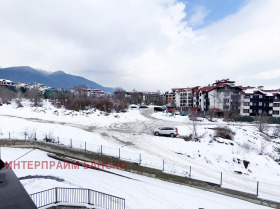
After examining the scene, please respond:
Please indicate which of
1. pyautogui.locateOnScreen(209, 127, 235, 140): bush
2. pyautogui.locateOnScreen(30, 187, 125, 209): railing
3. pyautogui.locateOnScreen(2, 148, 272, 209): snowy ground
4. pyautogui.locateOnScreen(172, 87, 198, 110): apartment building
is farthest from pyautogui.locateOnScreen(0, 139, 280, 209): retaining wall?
pyautogui.locateOnScreen(172, 87, 198, 110): apartment building

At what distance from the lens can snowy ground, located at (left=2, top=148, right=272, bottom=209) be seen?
30.5 ft

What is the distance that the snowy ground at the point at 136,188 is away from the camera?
30.5ft

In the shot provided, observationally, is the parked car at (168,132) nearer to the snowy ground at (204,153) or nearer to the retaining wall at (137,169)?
the snowy ground at (204,153)

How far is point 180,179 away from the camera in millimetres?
11672

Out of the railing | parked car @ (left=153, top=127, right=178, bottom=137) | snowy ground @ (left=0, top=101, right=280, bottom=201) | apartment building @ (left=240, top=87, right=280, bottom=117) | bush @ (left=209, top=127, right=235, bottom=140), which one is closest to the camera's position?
the railing

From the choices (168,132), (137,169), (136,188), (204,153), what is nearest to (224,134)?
(204,153)

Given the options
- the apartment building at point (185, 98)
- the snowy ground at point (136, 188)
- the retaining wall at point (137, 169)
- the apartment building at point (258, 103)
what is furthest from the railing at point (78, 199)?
the apartment building at point (185, 98)

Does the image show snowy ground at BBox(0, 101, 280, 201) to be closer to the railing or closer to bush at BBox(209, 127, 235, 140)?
bush at BBox(209, 127, 235, 140)

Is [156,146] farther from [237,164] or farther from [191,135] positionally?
[237,164]

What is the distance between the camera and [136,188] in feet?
34.9

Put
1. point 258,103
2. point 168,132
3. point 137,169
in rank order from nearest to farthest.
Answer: point 137,169 < point 168,132 < point 258,103

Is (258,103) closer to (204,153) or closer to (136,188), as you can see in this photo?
(204,153)

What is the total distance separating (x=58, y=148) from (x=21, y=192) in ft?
51.5

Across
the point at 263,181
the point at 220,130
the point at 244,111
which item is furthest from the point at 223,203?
the point at 244,111
